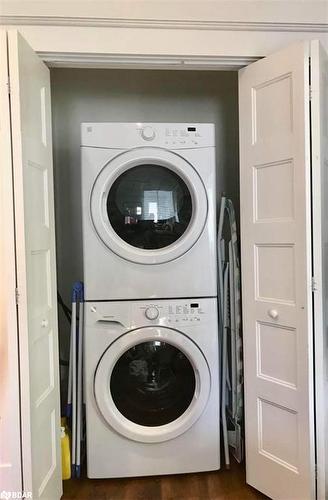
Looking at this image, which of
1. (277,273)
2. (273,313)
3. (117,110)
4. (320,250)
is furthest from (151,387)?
(117,110)

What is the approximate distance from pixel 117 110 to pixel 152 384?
5.72 ft

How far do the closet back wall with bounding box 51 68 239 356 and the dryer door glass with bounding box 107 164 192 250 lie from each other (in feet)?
2.43

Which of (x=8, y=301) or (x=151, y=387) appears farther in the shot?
(x=151, y=387)

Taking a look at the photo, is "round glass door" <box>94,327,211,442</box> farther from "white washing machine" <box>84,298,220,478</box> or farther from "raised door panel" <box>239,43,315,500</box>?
"raised door panel" <box>239,43,315,500</box>

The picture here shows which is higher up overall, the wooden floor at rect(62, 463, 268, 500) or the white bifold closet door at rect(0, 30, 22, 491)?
the white bifold closet door at rect(0, 30, 22, 491)

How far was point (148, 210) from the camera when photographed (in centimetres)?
201

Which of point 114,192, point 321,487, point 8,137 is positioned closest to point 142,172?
point 114,192

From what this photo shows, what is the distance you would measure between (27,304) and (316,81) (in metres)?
1.45

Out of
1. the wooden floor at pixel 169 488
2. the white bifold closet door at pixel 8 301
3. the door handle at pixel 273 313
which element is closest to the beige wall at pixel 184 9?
the white bifold closet door at pixel 8 301

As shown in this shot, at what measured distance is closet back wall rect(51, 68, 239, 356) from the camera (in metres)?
2.62

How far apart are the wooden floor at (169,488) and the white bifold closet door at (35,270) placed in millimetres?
165

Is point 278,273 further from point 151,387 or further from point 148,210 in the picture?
point 151,387

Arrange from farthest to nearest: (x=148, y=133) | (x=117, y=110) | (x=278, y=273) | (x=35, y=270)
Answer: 1. (x=117, y=110)
2. (x=148, y=133)
3. (x=278, y=273)
4. (x=35, y=270)

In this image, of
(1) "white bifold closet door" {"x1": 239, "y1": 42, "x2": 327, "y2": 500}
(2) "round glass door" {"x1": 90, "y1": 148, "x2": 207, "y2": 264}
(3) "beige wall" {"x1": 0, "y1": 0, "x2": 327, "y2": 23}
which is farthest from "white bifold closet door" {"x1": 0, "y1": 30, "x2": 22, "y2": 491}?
(1) "white bifold closet door" {"x1": 239, "y1": 42, "x2": 327, "y2": 500}
